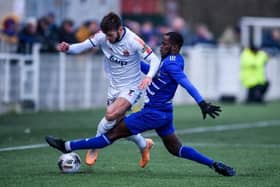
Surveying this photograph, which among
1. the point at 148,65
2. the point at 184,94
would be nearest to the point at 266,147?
the point at 148,65

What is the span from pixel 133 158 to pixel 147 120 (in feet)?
8.14

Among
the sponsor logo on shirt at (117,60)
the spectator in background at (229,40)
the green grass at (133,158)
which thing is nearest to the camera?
the green grass at (133,158)

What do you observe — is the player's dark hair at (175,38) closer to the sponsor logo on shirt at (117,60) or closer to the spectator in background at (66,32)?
the sponsor logo on shirt at (117,60)

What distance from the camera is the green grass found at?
12938 mm

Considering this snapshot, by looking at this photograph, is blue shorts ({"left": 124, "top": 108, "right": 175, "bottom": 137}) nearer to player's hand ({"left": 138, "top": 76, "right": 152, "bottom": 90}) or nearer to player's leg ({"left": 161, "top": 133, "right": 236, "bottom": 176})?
player's leg ({"left": 161, "top": 133, "right": 236, "bottom": 176})

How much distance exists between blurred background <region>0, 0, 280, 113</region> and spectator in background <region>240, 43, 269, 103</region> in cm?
8

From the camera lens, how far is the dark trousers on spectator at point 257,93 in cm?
3584

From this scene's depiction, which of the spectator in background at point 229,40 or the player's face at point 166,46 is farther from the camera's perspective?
the spectator in background at point 229,40

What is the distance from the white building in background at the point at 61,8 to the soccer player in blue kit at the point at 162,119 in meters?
15.3

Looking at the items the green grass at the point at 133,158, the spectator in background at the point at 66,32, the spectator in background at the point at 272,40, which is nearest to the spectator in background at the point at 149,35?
the spectator in background at the point at 66,32

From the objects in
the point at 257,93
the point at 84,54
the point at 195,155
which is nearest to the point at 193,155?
the point at 195,155

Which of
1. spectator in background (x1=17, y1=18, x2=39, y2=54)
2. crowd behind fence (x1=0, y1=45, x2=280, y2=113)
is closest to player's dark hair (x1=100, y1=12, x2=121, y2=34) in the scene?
crowd behind fence (x1=0, y1=45, x2=280, y2=113)

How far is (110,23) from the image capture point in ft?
45.4

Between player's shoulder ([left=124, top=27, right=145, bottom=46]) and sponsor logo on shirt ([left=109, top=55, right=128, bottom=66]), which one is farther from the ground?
player's shoulder ([left=124, top=27, right=145, bottom=46])
